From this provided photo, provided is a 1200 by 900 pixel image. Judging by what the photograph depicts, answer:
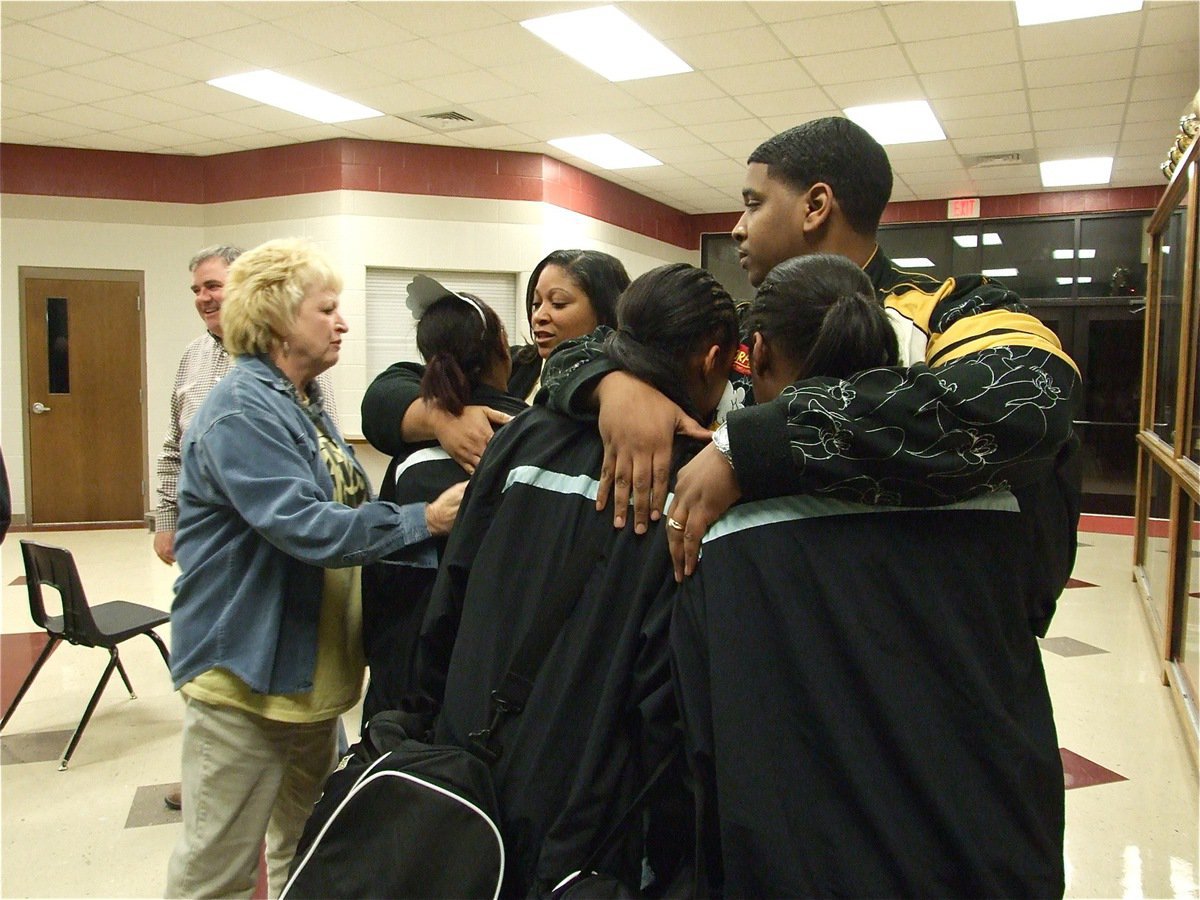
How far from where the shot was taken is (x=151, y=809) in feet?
8.42

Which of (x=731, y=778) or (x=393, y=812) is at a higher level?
(x=731, y=778)

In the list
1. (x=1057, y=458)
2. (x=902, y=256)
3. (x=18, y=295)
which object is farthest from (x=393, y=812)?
(x=902, y=256)

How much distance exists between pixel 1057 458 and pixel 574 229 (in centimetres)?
741

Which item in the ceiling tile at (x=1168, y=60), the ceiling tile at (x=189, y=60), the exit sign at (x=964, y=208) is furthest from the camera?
the exit sign at (x=964, y=208)

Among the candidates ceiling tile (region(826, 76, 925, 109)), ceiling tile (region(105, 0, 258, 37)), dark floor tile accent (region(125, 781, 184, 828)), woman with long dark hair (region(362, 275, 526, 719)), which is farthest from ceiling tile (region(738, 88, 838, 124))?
dark floor tile accent (region(125, 781, 184, 828))

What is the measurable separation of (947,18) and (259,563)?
4696 millimetres

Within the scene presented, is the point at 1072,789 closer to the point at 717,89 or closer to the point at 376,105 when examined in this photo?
the point at 717,89

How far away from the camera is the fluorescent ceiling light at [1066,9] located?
174 inches

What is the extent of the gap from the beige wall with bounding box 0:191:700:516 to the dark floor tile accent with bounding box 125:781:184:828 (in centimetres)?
464

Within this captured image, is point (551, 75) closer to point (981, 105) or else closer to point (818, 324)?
point (981, 105)

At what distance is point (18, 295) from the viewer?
730 centimetres

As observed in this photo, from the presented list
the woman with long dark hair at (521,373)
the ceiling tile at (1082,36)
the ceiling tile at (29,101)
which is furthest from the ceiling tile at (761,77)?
the ceiling tile at (29,101)

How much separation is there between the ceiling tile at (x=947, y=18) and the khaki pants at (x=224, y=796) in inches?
182

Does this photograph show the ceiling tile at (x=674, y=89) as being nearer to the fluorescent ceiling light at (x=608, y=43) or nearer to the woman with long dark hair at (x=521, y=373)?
the fluorescent ceiling light at (x=608, y=43)
